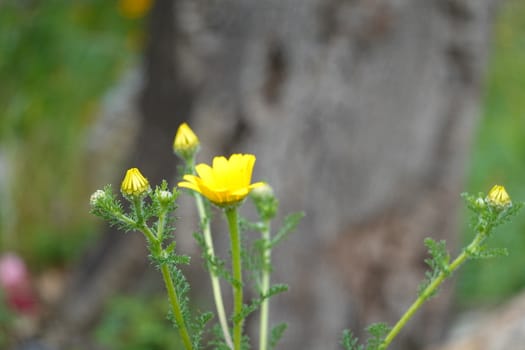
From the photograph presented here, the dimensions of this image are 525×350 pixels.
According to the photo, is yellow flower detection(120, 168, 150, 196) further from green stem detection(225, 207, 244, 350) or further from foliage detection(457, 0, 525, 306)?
foliage detection(457, 0, 525, 306)

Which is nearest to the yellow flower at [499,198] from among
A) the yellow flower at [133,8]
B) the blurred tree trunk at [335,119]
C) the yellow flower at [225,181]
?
the yellow flower at [225,181]

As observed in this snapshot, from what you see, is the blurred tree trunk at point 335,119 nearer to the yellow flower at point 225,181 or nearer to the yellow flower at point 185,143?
the yellow flower at point 185,143

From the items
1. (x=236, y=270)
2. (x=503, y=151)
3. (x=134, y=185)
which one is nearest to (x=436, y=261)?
(x=236, y=270)

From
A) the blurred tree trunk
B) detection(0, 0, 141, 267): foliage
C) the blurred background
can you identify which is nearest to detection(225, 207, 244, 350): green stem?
the blurred background

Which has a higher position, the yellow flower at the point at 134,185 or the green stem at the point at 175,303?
the yellow flower at the point at 134,185

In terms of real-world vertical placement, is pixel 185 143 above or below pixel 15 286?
below

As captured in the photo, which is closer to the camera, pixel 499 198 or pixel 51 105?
pixel 499 198

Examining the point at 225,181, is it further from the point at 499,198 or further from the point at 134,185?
the point at 499,198

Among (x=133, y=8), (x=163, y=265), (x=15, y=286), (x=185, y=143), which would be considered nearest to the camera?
(x=163, y=265)
